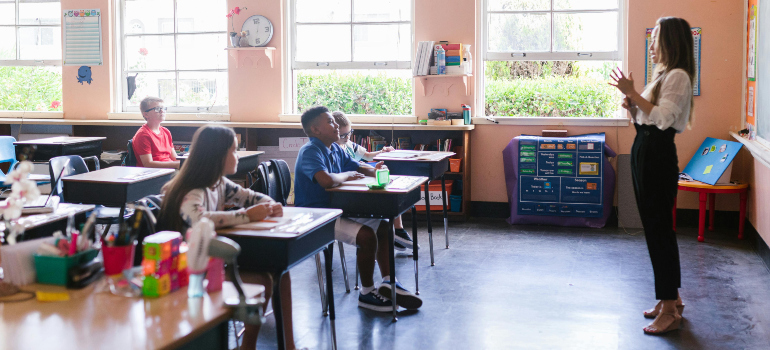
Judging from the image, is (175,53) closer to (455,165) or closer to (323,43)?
(323,43)

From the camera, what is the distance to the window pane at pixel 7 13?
7.82 metres

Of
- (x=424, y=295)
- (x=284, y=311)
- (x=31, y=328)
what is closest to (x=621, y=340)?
(x=424, y=295)

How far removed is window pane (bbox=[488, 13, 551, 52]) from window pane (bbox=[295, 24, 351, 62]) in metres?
1.49

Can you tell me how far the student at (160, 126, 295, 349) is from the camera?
247 cm

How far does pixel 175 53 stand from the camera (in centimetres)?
739

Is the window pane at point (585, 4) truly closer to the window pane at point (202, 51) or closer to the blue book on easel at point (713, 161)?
the blue book on easel at point (713, 161)

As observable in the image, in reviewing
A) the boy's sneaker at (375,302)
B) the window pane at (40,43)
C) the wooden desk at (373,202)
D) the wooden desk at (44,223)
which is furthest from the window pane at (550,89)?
the window pane at (40,43)

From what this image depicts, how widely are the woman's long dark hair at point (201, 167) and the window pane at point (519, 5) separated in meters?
4.51

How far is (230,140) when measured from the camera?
2650mm

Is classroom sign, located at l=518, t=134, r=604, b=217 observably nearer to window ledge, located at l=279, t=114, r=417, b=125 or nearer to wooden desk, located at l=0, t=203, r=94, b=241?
window ledge, located at l=279, t=114, r=417, b=125

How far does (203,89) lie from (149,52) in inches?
30.2

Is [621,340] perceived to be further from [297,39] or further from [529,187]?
[297,39]

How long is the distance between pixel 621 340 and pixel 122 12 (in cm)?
640

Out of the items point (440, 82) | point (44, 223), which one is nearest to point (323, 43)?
point (440, 82)
